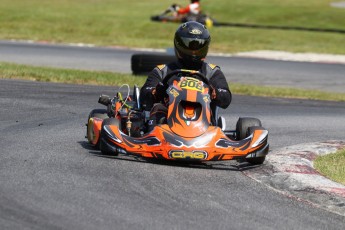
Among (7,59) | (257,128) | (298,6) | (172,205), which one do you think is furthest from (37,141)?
(298,6)

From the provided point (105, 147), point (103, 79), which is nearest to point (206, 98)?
point (105, 147)

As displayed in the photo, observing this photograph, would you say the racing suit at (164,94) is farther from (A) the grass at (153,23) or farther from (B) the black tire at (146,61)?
(A) the grass at (153,23)

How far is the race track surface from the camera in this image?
5.79m

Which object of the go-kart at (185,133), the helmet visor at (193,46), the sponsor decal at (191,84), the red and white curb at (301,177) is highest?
the helmet visor at (193,46)

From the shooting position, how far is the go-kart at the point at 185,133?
8109 millimetres

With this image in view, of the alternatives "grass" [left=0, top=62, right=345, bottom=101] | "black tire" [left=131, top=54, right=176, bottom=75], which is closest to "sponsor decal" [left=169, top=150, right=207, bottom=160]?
"grass" [left=0, top=62, right=345, bottom=101]

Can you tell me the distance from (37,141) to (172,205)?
317 centimetres

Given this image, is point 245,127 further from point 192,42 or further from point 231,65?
point 231,65

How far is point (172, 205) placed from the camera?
6277 millimetres

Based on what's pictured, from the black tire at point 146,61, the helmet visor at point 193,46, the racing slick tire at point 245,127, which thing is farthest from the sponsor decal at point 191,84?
the black tire at point 146,61

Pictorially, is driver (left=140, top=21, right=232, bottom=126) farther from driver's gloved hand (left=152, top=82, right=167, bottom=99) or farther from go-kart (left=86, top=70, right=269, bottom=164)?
go-kart (left=86, top=70, right=269, bottom=164)

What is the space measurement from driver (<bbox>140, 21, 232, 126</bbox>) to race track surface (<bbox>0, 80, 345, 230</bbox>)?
2.54 feet

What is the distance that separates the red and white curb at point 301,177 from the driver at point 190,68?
82 centimetres

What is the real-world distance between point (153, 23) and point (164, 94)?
26.4 m
